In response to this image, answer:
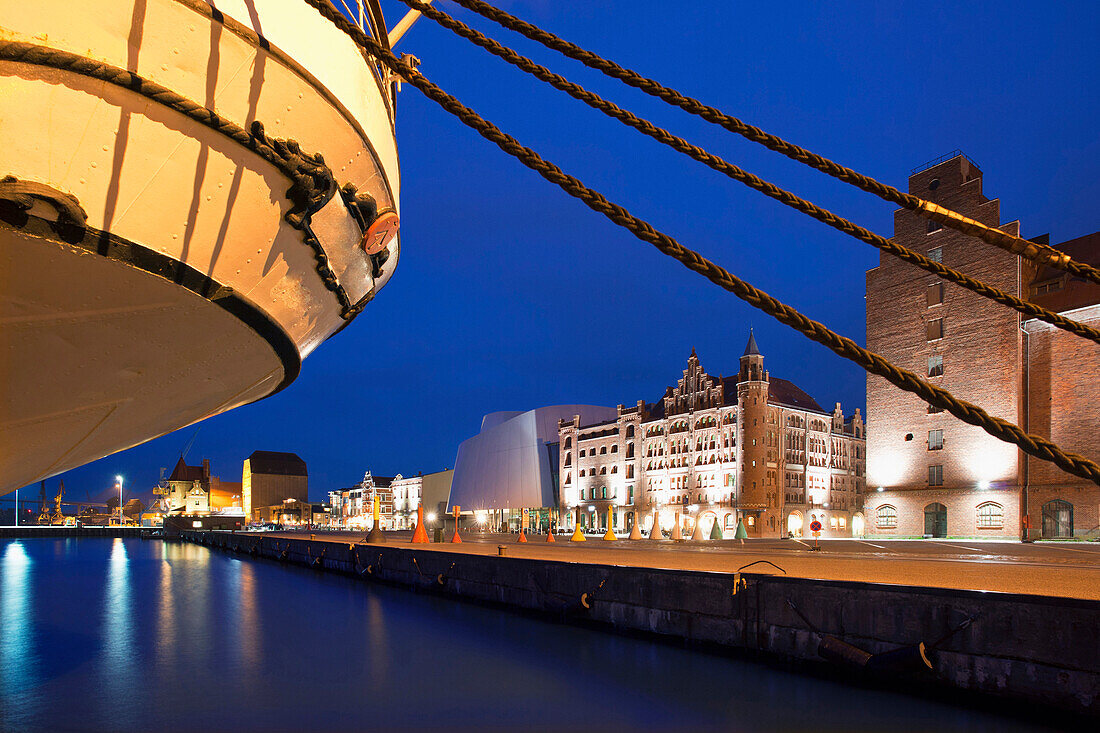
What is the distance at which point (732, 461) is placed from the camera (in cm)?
6894

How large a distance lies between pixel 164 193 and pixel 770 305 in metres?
3.55

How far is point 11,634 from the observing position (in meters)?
15.9

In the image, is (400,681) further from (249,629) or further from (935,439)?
(935,439)

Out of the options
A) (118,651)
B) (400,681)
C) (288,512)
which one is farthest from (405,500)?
(400,681)

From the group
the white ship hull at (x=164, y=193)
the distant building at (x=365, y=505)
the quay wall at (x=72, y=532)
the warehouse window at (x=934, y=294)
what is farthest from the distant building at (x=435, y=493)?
the white ship hull at (x=164, y=193)

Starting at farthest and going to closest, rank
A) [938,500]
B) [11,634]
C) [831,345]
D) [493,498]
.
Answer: [493,498]
[938,500]
[11,634]
[831,345]

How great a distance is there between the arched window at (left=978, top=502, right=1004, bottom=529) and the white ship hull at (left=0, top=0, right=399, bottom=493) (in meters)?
43.3

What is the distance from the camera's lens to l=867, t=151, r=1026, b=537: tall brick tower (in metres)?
41.0

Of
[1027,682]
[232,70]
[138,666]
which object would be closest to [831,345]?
[232,70]

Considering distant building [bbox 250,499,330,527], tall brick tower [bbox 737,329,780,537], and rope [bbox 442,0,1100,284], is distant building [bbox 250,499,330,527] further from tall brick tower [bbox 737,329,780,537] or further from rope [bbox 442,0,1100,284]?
rope [bbox 442,0,1100,284]

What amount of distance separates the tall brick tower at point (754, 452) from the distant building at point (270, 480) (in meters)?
107

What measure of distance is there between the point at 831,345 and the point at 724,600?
7688 millimetres

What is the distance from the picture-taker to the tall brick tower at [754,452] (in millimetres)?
66688

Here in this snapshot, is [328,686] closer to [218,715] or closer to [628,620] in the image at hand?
[218,715]
